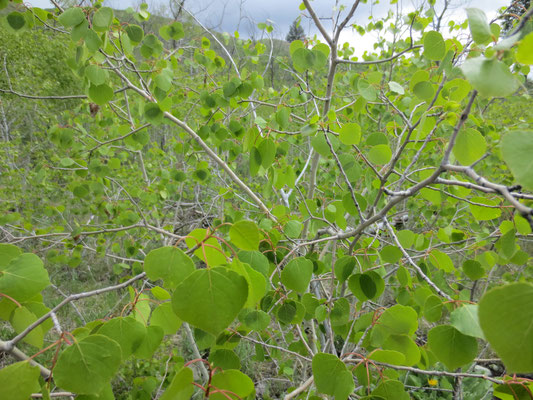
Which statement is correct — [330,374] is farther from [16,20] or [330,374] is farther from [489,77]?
[16,20]

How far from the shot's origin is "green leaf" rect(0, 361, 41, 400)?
0.35 m

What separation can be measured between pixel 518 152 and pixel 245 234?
1.06 ft

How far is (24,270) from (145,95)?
2.69 feet

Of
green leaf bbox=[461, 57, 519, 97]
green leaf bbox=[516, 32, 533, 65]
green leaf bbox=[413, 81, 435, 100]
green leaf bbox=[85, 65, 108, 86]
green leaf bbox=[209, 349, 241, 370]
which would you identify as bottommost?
green leaf bbox=[209, 349, 241, 370]

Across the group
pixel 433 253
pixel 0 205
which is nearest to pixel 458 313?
pixel 433 253

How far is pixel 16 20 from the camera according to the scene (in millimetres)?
854

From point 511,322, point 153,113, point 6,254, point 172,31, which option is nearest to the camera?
point 511,322

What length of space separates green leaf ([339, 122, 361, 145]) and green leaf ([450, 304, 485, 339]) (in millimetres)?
468

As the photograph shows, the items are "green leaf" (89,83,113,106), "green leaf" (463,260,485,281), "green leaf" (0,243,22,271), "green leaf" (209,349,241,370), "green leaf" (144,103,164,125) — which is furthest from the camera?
"green leaf" (144,103,164,125)

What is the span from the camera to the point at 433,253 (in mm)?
772

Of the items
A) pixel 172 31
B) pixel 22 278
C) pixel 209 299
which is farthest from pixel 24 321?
pixel 172 31

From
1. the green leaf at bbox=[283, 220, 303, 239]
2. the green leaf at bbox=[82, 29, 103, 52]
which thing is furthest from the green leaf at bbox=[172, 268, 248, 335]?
the green leaf at bbox=[82, 29, 103, 52]

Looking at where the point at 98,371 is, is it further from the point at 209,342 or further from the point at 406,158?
the point at 406,158

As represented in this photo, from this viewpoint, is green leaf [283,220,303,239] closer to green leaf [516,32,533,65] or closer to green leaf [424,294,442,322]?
green leaf [424,294,442,322]
